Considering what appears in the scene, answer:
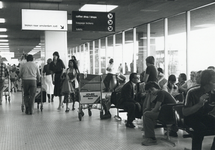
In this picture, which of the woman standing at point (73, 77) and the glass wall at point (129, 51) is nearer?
the woman standing at point (73, 77)

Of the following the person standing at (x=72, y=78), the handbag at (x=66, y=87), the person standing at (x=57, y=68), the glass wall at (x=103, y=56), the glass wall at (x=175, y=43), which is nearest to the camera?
the handbag at (x=66, y=87)

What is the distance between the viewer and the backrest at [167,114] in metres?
5.20

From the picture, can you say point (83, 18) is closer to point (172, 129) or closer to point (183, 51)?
point (183, 51)

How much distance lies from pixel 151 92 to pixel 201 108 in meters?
1.22

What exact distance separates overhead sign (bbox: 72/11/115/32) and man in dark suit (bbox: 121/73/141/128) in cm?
405

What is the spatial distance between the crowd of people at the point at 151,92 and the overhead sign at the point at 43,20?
1209mm

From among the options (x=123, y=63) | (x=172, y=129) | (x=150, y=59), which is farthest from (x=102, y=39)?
(x=172, y=129)

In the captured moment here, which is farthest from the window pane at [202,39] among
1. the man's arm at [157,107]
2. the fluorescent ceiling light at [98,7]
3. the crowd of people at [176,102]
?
the man's arm at [157,107]

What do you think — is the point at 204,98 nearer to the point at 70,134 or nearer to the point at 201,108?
the point at 201,108

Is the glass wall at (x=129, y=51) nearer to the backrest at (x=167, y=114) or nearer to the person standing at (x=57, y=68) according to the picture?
the person standing at (x=57, y=68)

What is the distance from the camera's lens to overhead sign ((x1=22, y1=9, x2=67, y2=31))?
10320 millimetres

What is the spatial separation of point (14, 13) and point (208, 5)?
7.78 m

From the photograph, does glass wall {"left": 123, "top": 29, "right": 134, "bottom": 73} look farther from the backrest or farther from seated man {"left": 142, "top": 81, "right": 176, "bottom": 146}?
the backrest

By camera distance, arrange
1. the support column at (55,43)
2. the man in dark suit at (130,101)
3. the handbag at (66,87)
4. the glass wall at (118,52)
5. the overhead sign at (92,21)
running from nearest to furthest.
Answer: the man in dark suit at (130,101) < the handbag at (66,87) < the overhead sign at (92,21) < the support column at (55,43) < the glass wall at (118,52)
